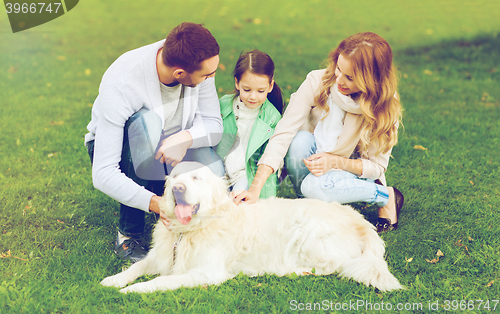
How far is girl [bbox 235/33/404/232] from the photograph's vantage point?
9.95 feet

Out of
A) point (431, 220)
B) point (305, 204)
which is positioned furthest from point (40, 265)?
point (431, 220)

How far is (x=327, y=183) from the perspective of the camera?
332cm

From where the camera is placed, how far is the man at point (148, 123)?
2.71 m

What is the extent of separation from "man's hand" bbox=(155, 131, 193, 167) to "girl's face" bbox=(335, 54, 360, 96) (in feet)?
3.91

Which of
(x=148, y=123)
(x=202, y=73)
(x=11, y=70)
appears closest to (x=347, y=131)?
(x=202, y=73)

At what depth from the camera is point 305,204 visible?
3.10 m

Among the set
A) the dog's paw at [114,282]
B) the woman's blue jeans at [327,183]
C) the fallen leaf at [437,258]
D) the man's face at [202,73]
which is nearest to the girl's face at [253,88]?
the woman's blue jeans at [327,183]

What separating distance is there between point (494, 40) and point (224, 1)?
8.96 metres

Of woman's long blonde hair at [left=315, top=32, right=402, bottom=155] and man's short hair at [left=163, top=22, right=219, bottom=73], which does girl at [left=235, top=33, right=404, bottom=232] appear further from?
man's short hair at [left=163, top=22, right=219, bottom=73]

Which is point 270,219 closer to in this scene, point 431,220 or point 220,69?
point 431,220

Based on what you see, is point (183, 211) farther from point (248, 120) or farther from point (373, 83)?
point (373, 83)

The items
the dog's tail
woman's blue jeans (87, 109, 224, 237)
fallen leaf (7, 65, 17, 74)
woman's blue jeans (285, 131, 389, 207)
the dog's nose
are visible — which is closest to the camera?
the dog's nose

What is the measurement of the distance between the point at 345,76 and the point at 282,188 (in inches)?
61.0

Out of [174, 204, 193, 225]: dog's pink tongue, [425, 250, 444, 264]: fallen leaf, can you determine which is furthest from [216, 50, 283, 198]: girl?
[425, 250, 444, 264]: fallen leaf
